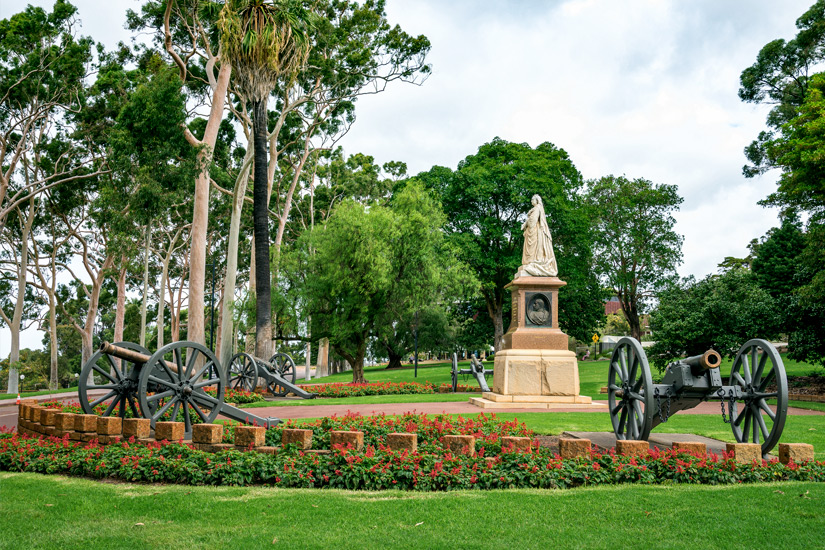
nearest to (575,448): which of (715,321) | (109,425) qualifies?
(109,425)

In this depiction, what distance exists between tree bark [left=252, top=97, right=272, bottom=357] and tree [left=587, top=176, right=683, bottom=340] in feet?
79.8

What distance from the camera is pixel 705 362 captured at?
7711 mm

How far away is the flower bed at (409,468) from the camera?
21.5ft

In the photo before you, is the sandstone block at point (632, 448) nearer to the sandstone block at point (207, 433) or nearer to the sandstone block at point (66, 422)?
the sandstone block at point (207, 433)

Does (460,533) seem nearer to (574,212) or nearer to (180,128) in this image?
(180,128)

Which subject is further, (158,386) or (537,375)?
(537,375)

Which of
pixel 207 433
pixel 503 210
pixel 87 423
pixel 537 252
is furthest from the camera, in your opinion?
pixel 503 210

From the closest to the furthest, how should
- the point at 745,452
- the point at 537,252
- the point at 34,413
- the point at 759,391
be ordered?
the point at 745,452 → the point at 759,391 → the point at 34,413 → the point at 537,252

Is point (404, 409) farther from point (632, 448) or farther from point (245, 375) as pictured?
point (632, 448)

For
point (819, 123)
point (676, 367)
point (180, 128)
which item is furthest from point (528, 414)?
point (180, 128)

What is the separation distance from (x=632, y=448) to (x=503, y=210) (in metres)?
27.3

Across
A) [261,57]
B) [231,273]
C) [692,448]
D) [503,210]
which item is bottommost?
[692,448]

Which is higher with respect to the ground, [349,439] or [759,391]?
[759,391]

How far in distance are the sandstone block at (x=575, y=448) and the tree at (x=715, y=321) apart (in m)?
16.5
